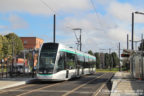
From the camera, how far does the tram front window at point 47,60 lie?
70.6 feet

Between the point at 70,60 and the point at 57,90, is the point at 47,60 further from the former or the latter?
the point at 57,90

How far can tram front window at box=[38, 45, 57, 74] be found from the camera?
70.6ft

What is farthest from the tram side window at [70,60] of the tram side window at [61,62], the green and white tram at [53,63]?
the tram side window at [61,62]

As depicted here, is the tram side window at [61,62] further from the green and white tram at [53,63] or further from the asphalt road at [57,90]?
the asphalt road at [57,90]

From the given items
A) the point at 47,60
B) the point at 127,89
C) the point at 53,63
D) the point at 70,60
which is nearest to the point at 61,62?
the point at 53,63

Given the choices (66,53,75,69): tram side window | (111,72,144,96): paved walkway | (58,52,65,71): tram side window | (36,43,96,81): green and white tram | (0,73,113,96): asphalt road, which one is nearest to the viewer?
(111,72,144,96): paved walkway

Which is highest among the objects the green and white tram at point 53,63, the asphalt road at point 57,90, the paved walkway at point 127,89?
the green and white tram at point 53,63

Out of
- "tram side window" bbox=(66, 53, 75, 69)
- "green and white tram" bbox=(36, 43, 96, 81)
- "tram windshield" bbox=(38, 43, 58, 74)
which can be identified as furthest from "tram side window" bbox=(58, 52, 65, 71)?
"tram side window" bbox=(66, 53, 75, 69)

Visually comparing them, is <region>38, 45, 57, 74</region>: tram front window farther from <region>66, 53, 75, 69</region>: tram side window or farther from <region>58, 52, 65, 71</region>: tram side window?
<region>66, 53, 75, 69</region>: tram side window

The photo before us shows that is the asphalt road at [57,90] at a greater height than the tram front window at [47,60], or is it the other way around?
the tram front window at [47,60]

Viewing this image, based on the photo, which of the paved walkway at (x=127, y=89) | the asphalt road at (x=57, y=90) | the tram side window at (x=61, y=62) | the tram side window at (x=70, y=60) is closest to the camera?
the paved walkway at (x=127, y=89)

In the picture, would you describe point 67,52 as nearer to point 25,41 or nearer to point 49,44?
point 49,44

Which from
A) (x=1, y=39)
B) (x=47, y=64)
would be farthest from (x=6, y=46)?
(x=47, y=64)

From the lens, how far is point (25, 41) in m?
120
